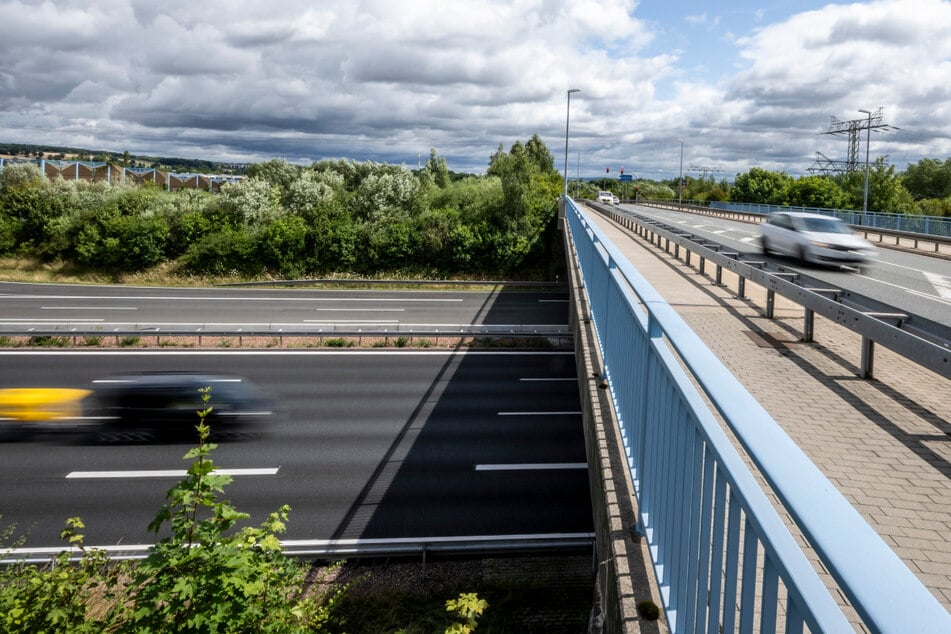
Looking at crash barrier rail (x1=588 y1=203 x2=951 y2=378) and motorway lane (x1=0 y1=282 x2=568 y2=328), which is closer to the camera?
crash barrier rail (x1=588 y1=203 x2=951 y2=378)

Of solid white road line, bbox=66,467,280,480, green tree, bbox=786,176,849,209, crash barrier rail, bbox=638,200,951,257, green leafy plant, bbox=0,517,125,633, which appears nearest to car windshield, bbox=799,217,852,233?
crash barrier rail, bbox=638,200,951,257

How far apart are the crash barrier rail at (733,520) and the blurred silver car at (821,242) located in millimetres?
13364

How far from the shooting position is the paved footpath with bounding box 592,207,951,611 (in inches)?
140

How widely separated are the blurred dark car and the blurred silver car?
44.8 feet

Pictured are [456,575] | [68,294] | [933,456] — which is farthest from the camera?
[68,294]

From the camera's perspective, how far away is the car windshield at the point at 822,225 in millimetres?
16423

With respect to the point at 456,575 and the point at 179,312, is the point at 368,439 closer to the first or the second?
the point at 456,575

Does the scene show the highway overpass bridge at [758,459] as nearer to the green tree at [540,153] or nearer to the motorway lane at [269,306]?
the motorway lane at [269,306]

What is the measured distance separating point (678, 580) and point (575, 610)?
8.62 m

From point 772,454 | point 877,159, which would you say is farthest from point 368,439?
point 877,159

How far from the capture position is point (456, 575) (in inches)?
451

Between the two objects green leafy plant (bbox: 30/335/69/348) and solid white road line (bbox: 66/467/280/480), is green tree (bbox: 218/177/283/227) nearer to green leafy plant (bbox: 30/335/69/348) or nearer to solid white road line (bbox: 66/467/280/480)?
green leafy plant (bbox: 30/335/69/348)

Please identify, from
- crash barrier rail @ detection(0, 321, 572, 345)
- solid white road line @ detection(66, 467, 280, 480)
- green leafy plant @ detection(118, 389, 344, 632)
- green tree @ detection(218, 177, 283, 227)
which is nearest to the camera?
green leafy plant @ detection(118, 389, 344, 632)

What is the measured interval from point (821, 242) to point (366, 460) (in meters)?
11.6
